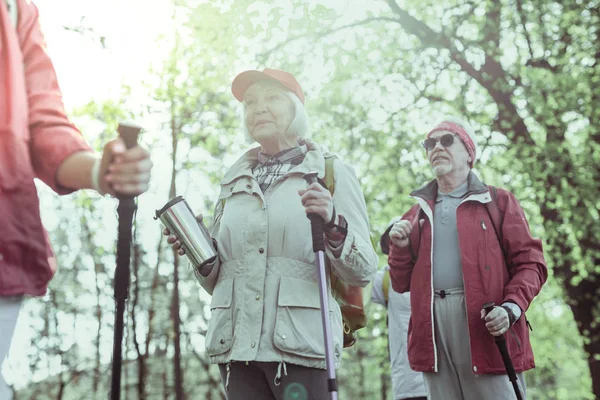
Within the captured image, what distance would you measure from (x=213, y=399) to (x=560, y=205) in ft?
26.6

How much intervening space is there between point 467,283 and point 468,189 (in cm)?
64

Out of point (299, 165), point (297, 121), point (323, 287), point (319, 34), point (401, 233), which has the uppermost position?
point (319, 34)

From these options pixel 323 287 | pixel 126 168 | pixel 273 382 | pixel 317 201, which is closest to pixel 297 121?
pixel 317 201

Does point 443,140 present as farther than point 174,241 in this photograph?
Yes

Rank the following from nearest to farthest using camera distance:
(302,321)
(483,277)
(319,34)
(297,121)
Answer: (302,321) → (297,121) → (483,277) → (319,34)

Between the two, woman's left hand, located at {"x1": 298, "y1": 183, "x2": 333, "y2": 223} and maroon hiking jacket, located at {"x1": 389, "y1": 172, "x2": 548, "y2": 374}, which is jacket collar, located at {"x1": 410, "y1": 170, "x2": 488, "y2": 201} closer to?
maroon hiking jacket, located at {"x1": 389, "y1": 172, "x2": 548, "y2": 374}

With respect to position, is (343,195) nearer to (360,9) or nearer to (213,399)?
(360,9)

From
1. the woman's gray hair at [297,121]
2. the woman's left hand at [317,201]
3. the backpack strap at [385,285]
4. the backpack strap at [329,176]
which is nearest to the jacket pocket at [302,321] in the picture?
the woman's left hand at [317,201]

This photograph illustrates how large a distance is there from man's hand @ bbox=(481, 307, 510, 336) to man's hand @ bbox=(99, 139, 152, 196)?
2.61 m

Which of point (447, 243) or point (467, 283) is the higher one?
point (447, 243)

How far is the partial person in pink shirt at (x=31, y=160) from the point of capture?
1.48 m

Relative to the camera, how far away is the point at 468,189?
419 cm

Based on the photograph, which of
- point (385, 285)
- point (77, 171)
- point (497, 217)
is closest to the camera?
point (77, 171)

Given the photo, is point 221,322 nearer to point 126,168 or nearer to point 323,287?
point 323,287
